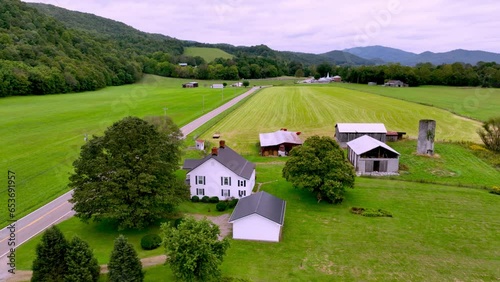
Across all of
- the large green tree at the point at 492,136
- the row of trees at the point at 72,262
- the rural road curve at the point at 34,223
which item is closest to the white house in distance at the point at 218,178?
the rural road curve at the point at 34,223

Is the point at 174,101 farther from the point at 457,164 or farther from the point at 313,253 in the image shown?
the point at 313,253

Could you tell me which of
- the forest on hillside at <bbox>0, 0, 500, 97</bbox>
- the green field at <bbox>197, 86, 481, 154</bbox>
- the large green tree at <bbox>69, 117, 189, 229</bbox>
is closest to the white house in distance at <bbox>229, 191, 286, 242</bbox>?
the large green tree at <bbox>69, 117, 189, 229</bbox>

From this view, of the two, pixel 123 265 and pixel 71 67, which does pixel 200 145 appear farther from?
pixel 71 67

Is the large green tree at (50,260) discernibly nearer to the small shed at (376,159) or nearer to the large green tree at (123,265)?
the large green tree at (123,265)

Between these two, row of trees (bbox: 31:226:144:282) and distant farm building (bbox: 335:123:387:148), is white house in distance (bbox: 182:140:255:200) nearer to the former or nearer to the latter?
row of trees (bbox: 31:226:144:282)

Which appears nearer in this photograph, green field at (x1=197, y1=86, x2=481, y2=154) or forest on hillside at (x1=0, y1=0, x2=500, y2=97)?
green field at (x1=197, y1=86, x2=481, y2=154)

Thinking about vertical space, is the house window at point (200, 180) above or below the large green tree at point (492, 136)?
below
